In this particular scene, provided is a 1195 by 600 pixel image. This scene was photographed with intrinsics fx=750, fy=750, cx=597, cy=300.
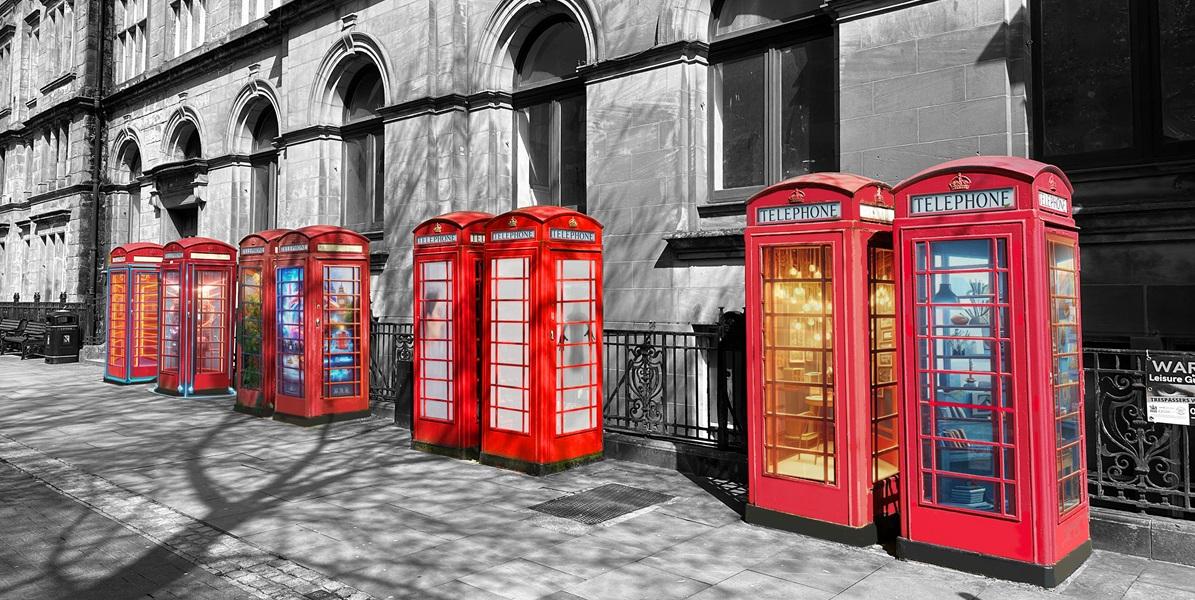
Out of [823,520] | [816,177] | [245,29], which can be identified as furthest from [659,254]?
[245,29]

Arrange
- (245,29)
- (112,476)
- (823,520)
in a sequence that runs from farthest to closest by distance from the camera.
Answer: (245,29) → (112,476) → (823,520)

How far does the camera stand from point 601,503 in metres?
6.95

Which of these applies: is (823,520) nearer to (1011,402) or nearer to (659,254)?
(1011,402)

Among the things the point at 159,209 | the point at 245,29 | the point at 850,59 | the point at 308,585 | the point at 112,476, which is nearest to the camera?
the point at 308,585

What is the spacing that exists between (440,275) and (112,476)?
4.06 metres

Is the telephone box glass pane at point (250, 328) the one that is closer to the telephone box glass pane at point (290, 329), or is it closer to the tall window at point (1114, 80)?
the telephone box glass pane at point (290, 329)

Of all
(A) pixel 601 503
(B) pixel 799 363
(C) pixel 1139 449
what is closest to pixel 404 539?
(A) pixel 601 503

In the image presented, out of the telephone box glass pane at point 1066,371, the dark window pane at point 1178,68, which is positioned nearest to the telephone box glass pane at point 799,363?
the telephone box glass pane at point 1066,371

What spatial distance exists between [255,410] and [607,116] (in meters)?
7.20

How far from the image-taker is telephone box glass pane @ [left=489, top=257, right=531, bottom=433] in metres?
8.13

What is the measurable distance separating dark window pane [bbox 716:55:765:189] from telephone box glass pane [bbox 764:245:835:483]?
4.17 meters

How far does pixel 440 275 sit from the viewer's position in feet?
30.2

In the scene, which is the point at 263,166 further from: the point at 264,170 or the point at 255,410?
the point at 255,410

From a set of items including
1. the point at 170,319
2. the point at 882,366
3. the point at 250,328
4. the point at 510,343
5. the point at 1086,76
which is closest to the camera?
the point at 882,366
